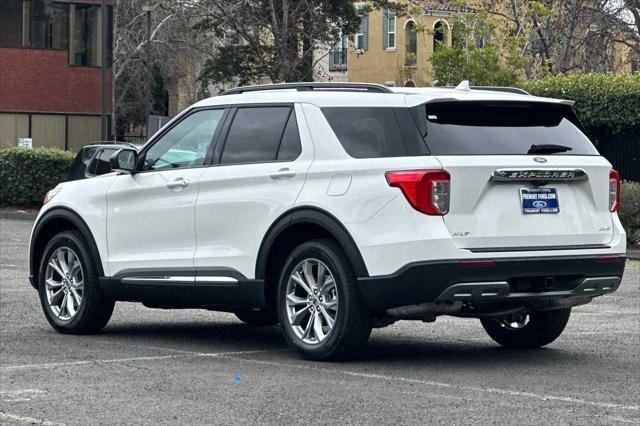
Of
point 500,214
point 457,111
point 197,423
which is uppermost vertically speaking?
point 457,111

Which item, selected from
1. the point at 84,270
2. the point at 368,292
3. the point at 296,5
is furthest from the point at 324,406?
the point at 296,5

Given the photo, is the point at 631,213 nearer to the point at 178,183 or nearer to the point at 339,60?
the point at 178,183

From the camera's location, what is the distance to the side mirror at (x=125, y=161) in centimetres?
1146

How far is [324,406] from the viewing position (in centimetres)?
811

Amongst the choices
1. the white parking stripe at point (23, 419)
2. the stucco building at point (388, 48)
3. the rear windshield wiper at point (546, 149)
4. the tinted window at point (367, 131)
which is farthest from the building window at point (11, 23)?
the white parking stripe at point (23, 419)

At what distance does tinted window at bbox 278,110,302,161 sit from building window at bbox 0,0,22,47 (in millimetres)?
45263

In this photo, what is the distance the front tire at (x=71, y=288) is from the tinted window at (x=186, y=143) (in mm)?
931

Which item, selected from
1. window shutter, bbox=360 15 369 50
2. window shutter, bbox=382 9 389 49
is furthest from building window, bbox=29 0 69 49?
window shutter, bbox=360 15 369 50

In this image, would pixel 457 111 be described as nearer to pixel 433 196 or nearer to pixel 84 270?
pixel 433 196

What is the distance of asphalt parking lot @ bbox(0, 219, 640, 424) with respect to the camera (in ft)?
25.9

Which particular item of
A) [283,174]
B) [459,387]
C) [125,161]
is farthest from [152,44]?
[459,387]

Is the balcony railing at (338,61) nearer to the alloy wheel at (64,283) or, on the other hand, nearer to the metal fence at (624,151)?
the metal fence at (624,151)

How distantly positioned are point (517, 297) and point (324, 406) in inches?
76.7

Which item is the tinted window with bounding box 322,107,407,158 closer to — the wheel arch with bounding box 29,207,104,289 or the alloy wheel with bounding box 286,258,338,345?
the alloy wheel with bounding box 286,258,338,345
